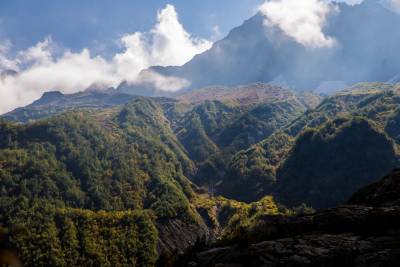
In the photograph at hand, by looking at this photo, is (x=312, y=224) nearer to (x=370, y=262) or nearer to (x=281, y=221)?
(x=281, y=221)

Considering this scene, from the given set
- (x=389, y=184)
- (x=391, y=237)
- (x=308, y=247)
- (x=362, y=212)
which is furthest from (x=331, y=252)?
(x=389, y=184)

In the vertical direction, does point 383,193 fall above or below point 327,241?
above

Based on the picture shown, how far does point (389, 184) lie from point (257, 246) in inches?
1536

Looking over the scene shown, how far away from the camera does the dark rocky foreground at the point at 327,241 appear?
176 ft

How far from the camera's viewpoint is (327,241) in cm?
5888

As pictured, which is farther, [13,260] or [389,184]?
[389,184]

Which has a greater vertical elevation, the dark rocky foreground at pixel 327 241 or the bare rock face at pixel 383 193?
the bare rock face at pixel 383 193

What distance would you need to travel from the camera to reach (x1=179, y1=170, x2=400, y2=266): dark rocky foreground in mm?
53500

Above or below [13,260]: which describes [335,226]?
below

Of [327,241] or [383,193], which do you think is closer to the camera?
[327,241]

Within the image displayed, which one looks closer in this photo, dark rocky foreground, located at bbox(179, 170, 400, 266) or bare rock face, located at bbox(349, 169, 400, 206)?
dark rocky foreground, located at bbox(179, 170, 400, 266)

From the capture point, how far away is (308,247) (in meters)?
58.0

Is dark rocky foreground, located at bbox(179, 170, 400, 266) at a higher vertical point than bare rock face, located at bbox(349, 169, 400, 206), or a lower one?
lower

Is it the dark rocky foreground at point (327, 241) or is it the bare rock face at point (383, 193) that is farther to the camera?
the bare rock face at point (383, 193)
